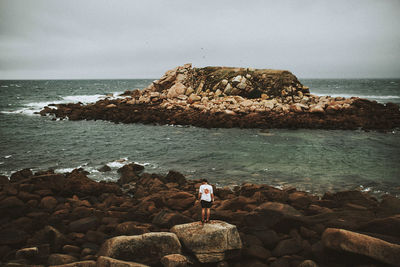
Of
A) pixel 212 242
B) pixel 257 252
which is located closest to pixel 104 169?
pixel 212 242

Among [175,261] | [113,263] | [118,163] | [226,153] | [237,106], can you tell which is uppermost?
[237,106]

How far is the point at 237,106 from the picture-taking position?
34.7 m

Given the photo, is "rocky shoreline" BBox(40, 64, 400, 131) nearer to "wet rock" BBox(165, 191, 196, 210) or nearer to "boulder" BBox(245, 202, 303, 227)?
"wet rock" BBox(165, 191, 196, 210)

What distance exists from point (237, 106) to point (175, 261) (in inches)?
1191

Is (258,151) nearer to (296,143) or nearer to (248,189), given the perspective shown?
(296,143)

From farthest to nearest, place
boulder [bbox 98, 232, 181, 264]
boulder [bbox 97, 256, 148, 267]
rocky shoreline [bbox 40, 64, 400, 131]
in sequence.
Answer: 1. rocky shoreline [bbox 40, 64, 400, 131]
2. boulder [bbox 98, 232, 181, 264]
3. boulder [bbox 97, 256, 148, 267]

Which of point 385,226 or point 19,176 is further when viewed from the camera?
point 19,176

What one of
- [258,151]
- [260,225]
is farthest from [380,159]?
[260,225]

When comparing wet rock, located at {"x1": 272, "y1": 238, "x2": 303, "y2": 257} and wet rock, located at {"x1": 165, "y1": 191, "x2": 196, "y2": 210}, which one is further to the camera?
wet rock, located at {"x1": 165, "y1": 191, "x2": 196, "y2": 210}

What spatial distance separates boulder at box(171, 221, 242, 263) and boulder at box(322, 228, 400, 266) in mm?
2107

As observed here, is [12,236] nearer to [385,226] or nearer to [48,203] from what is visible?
[48,203]

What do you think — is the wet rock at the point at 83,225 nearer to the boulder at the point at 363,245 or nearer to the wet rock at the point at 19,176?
the boulder at the point at 363,245

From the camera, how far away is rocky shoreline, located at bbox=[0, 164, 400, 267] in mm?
5805

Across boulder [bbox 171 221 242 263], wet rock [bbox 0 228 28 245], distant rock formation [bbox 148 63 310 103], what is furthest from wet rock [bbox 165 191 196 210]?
distant rock formation [bbox 148 63 310 103]
